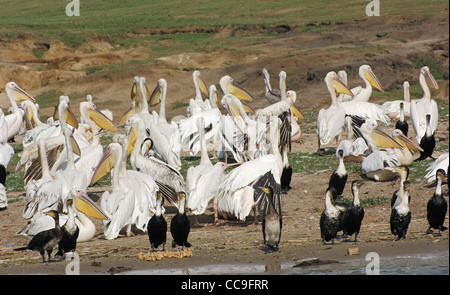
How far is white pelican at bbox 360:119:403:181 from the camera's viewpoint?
10.3 meters

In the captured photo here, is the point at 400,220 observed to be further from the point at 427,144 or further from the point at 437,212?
the point at 427,144

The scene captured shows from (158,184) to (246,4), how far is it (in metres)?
44.4

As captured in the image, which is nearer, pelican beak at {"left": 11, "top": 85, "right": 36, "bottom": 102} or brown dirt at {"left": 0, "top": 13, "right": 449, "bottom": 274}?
brown dirt at {"left": 0, "top": 13, "right": 449, "bottom": 274}

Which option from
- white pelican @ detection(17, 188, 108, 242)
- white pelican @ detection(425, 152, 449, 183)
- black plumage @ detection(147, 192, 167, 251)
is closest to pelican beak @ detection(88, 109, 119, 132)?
white pelican @ detection(17, 188, 108, 242)

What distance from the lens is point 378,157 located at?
10438mm

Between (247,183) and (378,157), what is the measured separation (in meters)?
2.47

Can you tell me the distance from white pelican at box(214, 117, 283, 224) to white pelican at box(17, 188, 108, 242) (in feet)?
4.65

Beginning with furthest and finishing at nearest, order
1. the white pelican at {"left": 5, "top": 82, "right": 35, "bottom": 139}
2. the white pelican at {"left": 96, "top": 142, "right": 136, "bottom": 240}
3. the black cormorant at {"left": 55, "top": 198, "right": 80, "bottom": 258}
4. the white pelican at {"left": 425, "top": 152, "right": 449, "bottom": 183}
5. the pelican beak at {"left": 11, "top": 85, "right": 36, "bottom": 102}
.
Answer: the pelican beak at {"left": 11, "top": 85, "right": 36, "bottom": 102} → the white pelican at {"left": 5, "top": 82, "right": 35, "bottom": 139} → the white pelican at {"left": 425, "top": 152, "right": 449, "bottom": 183} → the white pelican at {"left": 96, "top": 142, "right": 136, "bottom": 240} → the black cormorant at {"left": 55, "top": 198, "right": 80, "bottom": 258}

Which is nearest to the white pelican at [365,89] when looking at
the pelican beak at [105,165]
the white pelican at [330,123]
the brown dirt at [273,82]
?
the brown dirt at [273,82]

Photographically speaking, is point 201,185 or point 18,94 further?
point 18,94

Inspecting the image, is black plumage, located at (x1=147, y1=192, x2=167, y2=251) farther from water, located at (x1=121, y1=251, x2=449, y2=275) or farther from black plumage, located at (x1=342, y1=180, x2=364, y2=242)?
black plumage, located at (x1=342, y1=180, x2=364, y2=242)

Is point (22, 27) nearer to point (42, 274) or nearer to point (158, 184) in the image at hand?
point (158, 184)

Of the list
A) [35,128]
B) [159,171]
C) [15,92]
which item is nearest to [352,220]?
[159,171]
